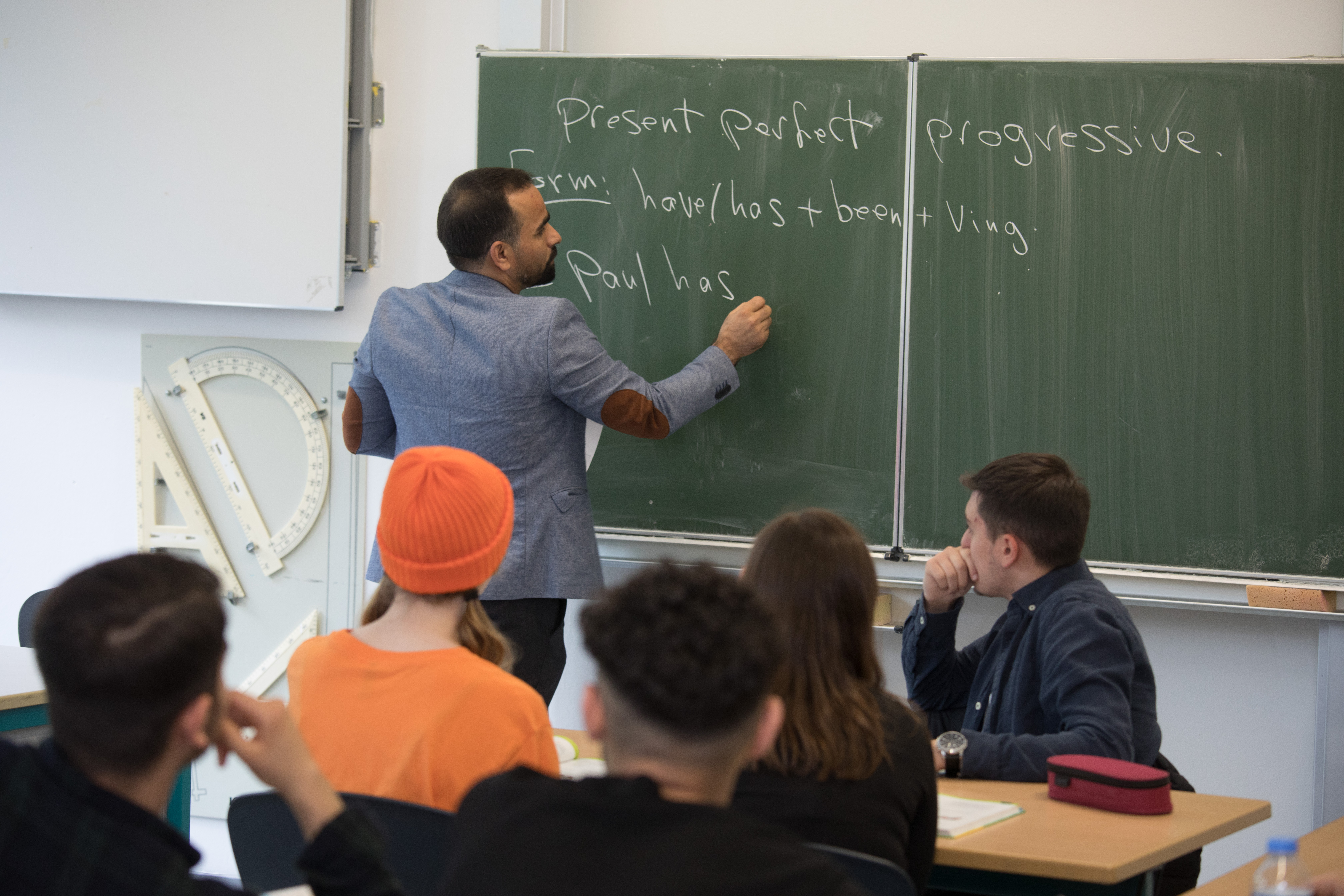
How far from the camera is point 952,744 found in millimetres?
1929

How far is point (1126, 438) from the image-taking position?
9.61 feet

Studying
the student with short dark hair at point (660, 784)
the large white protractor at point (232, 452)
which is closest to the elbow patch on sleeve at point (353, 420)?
the large white protractor at point (232, 452)

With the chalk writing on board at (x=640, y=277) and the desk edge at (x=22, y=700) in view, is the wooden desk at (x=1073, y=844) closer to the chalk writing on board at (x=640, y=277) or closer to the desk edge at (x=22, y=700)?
the chalk writing on board at (x=640, y=277)

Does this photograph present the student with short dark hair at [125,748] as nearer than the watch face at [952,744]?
Yes

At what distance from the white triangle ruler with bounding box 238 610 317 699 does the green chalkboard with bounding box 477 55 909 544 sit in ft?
3.59

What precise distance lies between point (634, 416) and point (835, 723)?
1419 mm

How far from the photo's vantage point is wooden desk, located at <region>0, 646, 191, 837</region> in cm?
233

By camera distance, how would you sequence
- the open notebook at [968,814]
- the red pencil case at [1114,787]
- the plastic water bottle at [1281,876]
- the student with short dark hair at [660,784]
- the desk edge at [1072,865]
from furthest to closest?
the red pencil case at [1114,787] → the open notebook at [968,814] → the desk edge at [1072,865] → the plastic water bottle at [1281,876] → the student with short dark hair at [660,784]

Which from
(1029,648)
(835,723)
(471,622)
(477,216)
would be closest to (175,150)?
(477,216)

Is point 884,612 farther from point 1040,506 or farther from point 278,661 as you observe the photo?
point 278,661

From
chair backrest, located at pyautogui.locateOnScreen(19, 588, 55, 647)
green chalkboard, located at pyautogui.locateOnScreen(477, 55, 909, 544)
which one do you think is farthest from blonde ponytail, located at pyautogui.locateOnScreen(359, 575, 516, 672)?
green chalkboard, located at pyautogui.locateOnScreen(477, 55, 909, 544)

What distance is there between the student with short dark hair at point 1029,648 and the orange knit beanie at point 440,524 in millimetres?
853

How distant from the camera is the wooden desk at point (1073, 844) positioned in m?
1.55

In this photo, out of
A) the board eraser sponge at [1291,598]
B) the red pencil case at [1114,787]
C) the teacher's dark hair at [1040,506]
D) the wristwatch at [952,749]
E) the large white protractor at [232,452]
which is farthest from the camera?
the large white protractor at [232,452]
